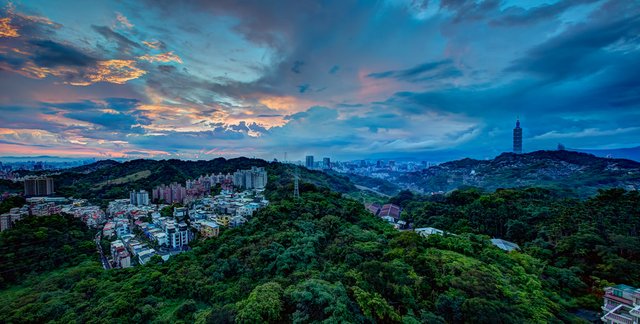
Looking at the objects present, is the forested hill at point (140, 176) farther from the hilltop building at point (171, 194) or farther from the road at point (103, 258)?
the road at point (103, 258)

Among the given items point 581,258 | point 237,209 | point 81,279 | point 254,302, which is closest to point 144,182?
point 237,209

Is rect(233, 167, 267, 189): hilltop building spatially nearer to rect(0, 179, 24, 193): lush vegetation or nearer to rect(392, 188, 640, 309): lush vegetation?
rect(392, 188, 640, 309): lush vegetation

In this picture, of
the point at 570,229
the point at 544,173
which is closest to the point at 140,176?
the point at 570,229

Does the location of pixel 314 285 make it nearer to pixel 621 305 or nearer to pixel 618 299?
pixel 621 305

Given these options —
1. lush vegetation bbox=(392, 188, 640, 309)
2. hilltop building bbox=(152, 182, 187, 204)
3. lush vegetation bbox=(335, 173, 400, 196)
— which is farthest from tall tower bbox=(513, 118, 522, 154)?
hilltop building bbox=(152, 182, 187, 204)

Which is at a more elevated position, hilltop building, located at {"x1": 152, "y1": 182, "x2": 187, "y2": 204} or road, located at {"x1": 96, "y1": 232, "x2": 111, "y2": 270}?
hilltop building, located at {"x1": 152, "y1": 182, "x2": 187, "y2": 204}
